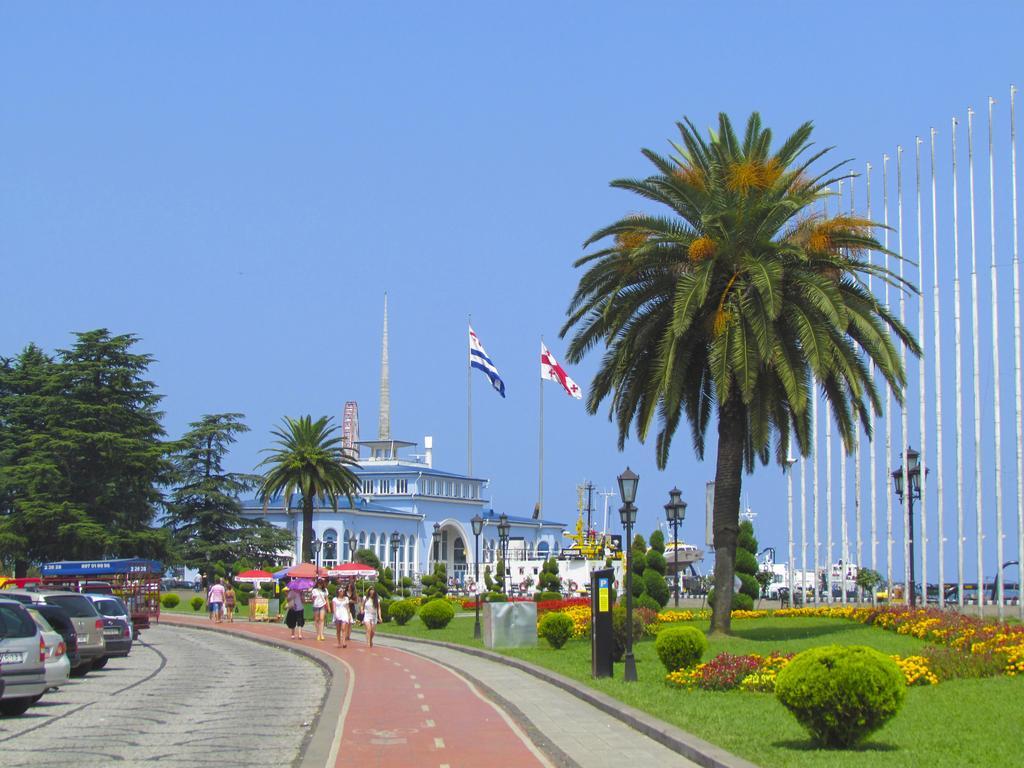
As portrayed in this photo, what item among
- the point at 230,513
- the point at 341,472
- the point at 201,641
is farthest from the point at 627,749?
the point at 230,513

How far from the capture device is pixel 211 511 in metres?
84.6

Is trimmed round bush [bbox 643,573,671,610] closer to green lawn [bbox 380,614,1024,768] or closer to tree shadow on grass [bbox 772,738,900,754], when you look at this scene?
green lawn [bbox 380,614,1024,768]

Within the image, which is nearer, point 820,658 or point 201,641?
point 820,658

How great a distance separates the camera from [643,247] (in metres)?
30.0

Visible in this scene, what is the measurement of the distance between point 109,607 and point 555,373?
48713 mm

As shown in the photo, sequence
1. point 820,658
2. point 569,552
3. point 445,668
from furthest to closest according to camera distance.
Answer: point 569,552
point 445,668
point 820,658

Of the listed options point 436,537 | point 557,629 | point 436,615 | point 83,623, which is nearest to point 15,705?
point 83,623

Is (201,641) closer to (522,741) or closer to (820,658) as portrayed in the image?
(522,741)

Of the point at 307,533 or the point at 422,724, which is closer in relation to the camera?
the point at 422,724

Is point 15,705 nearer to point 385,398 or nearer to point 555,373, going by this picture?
point 555,373

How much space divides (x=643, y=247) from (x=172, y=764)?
19.2m

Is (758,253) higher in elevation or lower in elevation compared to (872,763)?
higher

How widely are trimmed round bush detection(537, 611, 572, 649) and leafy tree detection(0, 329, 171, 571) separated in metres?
40.1

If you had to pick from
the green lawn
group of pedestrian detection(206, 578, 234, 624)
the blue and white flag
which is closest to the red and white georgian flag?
the blue and white flag
